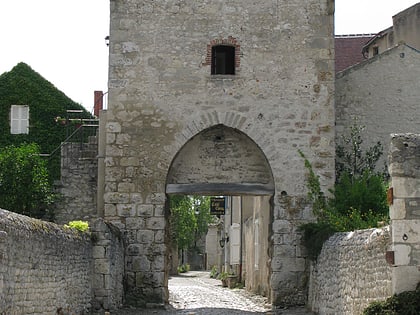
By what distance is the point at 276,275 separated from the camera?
17.6 meters

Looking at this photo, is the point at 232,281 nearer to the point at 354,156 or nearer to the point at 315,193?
the point at 354,156

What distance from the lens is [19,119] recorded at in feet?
81.4

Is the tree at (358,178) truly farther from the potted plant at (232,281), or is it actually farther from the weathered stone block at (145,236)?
the potted plant at (232,281)

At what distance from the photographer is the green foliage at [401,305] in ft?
33.1

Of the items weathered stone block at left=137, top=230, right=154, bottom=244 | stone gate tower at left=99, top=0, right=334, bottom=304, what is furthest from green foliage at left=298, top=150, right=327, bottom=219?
weathered stone block at left=137, top=230, right=154, bottom=244

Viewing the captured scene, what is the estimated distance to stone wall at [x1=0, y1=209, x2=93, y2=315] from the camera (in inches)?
408

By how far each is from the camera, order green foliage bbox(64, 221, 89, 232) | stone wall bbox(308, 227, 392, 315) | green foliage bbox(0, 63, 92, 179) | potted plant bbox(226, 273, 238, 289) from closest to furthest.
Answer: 1. stone wall bbox(308, 227, 392, 315)
2. green foliage bbox(64, 221, 89, 232)
3. green foliage bbox(0, 63, 92, 179)
4. potted plant bbox(226, 273, 238, 289)

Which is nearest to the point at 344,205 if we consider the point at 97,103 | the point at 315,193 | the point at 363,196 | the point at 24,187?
the point at 363,196

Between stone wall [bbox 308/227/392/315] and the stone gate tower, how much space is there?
102 inches

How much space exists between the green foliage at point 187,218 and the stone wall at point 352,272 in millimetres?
26813

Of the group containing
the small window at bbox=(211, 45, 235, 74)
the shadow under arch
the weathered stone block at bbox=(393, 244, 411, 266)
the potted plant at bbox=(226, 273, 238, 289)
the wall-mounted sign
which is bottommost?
the potted plant at bbox=(226, 273, 238, 289)

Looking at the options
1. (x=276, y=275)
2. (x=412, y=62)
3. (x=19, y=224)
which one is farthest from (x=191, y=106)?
(x=19, y=224)

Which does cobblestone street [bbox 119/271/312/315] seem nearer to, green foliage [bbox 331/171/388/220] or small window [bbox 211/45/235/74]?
green foliage [bbox 331/171/388/220]

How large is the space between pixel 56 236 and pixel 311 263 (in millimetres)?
6187
